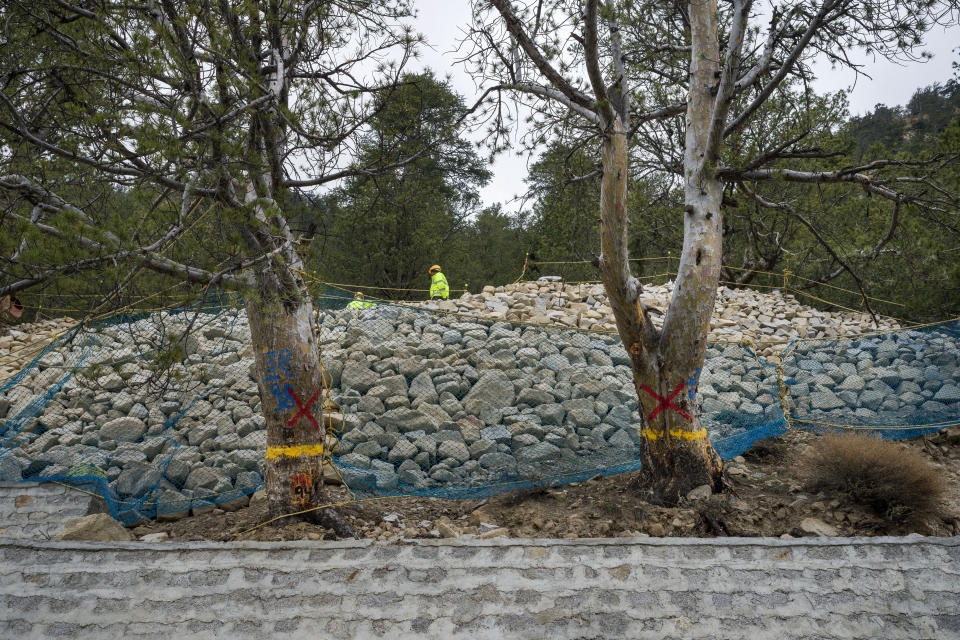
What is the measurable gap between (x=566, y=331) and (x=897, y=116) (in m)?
29.0

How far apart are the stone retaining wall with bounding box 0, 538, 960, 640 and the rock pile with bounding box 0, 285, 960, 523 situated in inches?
92.5

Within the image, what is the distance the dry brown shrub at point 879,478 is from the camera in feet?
16.3

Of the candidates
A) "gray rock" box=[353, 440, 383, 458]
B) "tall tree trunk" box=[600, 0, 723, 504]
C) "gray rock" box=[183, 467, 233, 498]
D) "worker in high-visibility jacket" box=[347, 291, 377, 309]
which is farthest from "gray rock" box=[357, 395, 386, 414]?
"tall tree trunk" box=[600, 0, 723, 504]

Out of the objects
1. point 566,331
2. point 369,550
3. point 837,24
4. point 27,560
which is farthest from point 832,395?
point 27,560

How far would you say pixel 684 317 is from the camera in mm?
5383

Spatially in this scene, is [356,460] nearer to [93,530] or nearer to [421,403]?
[421,403]

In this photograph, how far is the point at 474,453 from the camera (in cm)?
670

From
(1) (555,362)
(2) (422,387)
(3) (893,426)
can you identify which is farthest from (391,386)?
(3) (893,426)

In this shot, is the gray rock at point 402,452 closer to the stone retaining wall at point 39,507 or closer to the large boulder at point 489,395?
the large boulder at point 489,395

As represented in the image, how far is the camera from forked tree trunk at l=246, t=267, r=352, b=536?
4.90m

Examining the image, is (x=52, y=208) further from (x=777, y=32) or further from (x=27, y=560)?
(x=777, y=32)

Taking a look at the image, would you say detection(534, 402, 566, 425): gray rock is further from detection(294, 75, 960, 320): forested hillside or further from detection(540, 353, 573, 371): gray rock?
detection(294, 75, 960, 320): forested hillside

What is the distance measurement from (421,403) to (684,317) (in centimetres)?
325

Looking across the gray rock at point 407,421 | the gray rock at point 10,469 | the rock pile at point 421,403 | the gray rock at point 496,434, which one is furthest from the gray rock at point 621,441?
the gray rock at point 10,469
